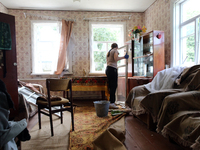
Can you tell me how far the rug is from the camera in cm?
188

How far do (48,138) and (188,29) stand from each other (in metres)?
3.52

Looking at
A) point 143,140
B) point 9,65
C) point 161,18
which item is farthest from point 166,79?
point 9,65

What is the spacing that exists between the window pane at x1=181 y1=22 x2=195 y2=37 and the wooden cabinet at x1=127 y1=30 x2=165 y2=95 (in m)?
0.46

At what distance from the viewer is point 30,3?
477 centimetres

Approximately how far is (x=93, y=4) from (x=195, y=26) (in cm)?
294

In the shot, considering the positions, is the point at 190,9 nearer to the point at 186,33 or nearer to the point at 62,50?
the point at 186,33

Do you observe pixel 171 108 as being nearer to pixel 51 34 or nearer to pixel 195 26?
pixel 195 26

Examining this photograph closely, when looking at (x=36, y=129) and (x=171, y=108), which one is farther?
(x=36, y=129)

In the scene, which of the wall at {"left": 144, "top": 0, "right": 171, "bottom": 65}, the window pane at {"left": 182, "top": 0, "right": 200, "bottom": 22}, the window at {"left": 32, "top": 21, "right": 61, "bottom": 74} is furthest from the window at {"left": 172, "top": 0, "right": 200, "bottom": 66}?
the window at {"left": 32, "top": 21, "right": 61, "bottom": 74}

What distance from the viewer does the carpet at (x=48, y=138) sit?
188 centimetres

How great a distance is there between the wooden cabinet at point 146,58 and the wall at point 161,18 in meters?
0.26

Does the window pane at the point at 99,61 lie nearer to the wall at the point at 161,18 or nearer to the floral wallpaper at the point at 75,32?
the floral wallpaper at the point at 75,32

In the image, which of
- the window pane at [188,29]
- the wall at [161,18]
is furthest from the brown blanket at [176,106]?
the wall at [161,18]

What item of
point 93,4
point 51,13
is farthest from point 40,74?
point 93,4
